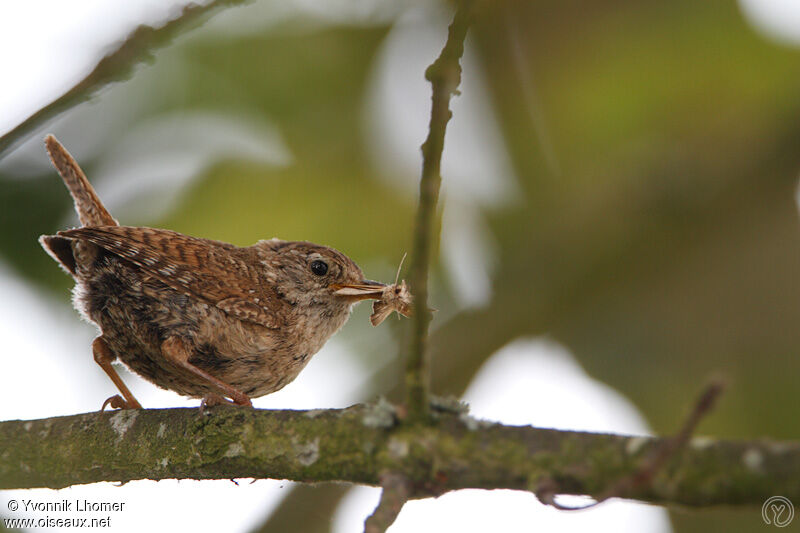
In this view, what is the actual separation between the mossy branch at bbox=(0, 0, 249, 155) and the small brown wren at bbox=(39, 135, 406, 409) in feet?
4.80

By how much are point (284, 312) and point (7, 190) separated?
181 cm

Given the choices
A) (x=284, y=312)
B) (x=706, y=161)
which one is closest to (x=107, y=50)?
(x=284, y=312)

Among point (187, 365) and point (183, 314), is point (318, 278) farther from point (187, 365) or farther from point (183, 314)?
point (187, 365)

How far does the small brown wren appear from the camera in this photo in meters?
3.80

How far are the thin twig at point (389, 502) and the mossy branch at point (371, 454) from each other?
0.03 metres

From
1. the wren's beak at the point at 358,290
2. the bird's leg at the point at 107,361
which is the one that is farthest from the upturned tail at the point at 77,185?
the wren's beak at the point at 358,290

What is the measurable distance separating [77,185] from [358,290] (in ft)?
5.23

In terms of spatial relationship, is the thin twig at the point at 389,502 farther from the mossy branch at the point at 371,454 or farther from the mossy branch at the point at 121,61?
the mossy branch at the point at 121,61

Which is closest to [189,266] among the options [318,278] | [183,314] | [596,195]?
[183,314]

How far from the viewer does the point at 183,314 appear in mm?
3824

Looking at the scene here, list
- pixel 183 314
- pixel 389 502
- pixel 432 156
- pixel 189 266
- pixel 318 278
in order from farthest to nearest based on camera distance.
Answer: pixel 318 278
pixel 189 266
pixel 183 314
pixel 389 502
pixel 432 156

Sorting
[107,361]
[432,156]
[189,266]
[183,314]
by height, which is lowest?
[432,156]

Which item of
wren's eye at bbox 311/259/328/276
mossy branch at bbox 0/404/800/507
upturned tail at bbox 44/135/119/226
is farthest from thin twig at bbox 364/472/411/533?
upturned tail at bbox 44/135/119/226

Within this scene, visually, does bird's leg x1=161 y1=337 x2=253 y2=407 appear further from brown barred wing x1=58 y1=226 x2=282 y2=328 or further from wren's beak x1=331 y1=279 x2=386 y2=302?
wren's beak x1=331 y1=279 x2=386 y2=302
